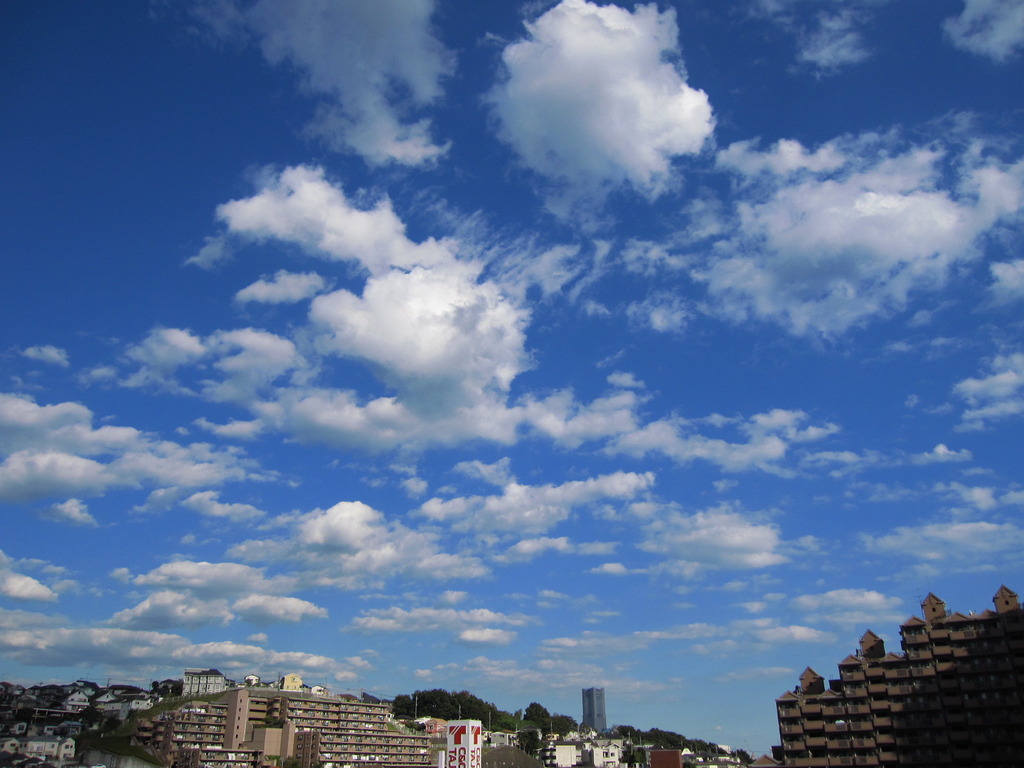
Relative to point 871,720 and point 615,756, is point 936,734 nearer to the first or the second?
point 871,720

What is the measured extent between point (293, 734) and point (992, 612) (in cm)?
12241

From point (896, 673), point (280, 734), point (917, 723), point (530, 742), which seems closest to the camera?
point (917, 723)

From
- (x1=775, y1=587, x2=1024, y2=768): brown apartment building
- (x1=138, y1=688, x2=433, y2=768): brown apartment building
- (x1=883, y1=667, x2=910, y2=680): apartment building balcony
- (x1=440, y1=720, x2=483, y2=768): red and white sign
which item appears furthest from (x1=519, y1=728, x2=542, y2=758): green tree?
(x1=440, y1=720, x2=483, y2=768): red and white sign

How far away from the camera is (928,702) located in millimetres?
97312

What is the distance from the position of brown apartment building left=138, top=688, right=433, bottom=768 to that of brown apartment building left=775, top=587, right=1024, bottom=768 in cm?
8649

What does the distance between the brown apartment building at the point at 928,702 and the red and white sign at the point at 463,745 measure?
193ft

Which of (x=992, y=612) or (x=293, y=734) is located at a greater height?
(x=992, y=612)

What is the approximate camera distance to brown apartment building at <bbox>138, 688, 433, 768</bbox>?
13088cm

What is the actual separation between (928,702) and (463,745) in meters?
69.2

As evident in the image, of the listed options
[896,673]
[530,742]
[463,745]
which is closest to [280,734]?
[530,742]

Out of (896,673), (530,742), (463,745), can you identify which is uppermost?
(896,673)

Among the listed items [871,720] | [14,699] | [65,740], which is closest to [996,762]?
[871,720]

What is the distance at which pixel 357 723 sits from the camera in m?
155

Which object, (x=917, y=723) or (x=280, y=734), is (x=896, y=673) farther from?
(x=280, y=734)
